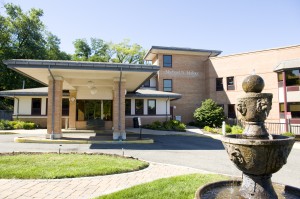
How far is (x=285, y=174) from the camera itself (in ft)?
26.8

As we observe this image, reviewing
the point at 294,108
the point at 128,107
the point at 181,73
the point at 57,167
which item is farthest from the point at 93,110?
the point at 294,108

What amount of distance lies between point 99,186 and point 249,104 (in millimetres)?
4093

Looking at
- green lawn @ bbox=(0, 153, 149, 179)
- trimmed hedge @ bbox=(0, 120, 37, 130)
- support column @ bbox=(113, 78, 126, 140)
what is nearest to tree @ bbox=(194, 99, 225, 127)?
support column @ bbox=(113, 78, 126, 140)

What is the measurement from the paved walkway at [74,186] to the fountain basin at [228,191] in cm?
205

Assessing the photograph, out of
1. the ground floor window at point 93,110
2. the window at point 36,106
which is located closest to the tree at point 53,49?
the window at point 36,106

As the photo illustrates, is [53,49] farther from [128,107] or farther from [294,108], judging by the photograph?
[294,108]

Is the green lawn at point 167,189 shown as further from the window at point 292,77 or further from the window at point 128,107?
the window at point 292,77

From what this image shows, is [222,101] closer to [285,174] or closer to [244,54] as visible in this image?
[244,54]

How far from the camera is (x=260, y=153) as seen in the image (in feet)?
12.8

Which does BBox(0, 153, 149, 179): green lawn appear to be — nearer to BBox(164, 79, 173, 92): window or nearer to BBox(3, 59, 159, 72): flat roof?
BBox(3, 59, 159, 72): flat roof

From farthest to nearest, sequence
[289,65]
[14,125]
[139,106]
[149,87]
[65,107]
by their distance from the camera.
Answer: [149,87]
[139,106]
[65,107]
[289,65]
[14,125]

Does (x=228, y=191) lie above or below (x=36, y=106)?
below

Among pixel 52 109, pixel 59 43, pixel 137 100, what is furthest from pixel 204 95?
pixel 59 43

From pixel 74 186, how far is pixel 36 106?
21.6 m
